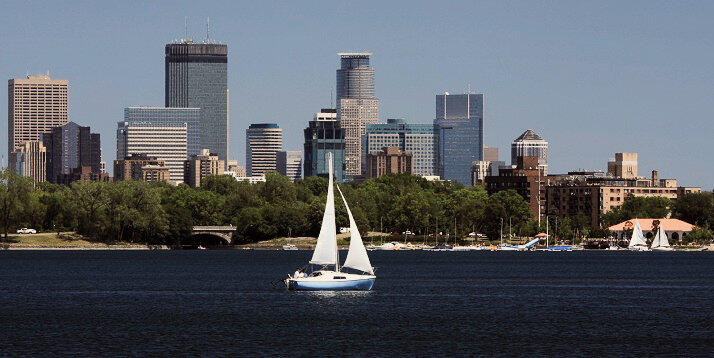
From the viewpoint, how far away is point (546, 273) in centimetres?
17138

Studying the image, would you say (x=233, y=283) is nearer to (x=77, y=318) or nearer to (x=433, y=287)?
(x=433, y=287)

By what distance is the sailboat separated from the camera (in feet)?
380

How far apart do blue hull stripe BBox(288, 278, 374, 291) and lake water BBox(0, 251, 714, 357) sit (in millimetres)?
858

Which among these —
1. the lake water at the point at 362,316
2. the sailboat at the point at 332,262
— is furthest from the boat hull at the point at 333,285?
the lake water at the point at 362,316

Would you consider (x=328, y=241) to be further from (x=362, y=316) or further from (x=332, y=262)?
(x=362, y=316)

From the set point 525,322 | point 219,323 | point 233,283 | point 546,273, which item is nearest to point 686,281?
point 546,273

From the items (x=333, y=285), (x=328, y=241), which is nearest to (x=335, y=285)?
(x=333, y=285)

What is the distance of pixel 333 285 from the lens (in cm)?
11831

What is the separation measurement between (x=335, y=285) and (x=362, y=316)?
18.8m

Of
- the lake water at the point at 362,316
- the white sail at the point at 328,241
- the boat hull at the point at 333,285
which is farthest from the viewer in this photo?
the boat hull at the point at 333,285

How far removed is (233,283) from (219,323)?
47984 mm

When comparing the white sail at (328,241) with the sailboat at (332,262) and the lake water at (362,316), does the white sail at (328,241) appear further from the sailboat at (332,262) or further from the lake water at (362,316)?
the lake water at (362,316)

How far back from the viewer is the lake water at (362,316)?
82.0 m

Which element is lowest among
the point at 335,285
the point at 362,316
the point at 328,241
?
the point at 362,316
